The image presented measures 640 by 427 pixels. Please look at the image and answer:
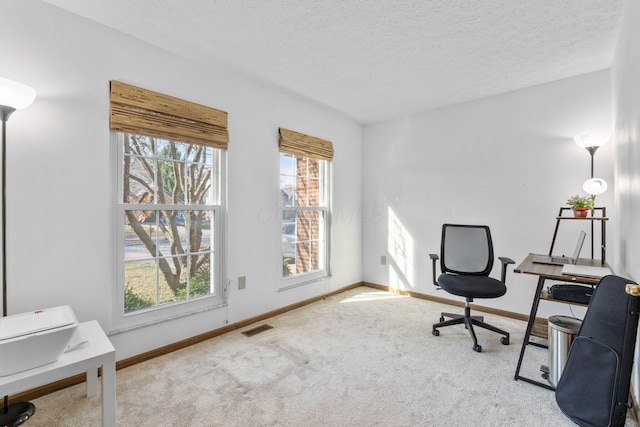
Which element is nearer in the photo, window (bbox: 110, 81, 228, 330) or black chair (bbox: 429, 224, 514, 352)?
window (bbox: 110, 81, 228, 330)

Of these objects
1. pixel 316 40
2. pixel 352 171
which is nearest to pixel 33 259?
pixel 316 40

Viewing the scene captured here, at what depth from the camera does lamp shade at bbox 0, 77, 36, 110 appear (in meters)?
1.51

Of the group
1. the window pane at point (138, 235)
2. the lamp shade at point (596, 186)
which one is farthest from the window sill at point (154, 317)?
the lamp shade at point (596, 186)

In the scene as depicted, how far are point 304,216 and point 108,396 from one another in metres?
2.59

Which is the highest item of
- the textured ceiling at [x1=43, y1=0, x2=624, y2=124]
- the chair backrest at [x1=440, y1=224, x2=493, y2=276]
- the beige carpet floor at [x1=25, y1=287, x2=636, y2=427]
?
the textured ceiling at [x1=43, y1=0, x2=624, y2=124]

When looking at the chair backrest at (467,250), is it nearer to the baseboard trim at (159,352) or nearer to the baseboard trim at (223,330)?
the baseboard trim at (223,330)

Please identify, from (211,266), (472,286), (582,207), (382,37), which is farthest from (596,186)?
(211,266)

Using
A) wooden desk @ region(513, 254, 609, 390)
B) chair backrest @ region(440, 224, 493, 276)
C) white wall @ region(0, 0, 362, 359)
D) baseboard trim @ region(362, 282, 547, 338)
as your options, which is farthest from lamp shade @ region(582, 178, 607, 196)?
white wall @ region(0, 0, 362, 359)

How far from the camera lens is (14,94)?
1.54 meters

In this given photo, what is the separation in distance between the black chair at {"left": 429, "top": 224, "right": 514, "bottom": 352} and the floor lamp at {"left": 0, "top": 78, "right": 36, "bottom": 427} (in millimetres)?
2885

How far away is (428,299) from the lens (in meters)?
3.81

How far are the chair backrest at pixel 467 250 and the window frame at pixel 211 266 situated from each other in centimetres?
220

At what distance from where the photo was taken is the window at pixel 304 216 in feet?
11.5

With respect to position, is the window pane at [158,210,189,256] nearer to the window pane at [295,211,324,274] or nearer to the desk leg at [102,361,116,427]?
the desk leg at [102,361,116,427]
